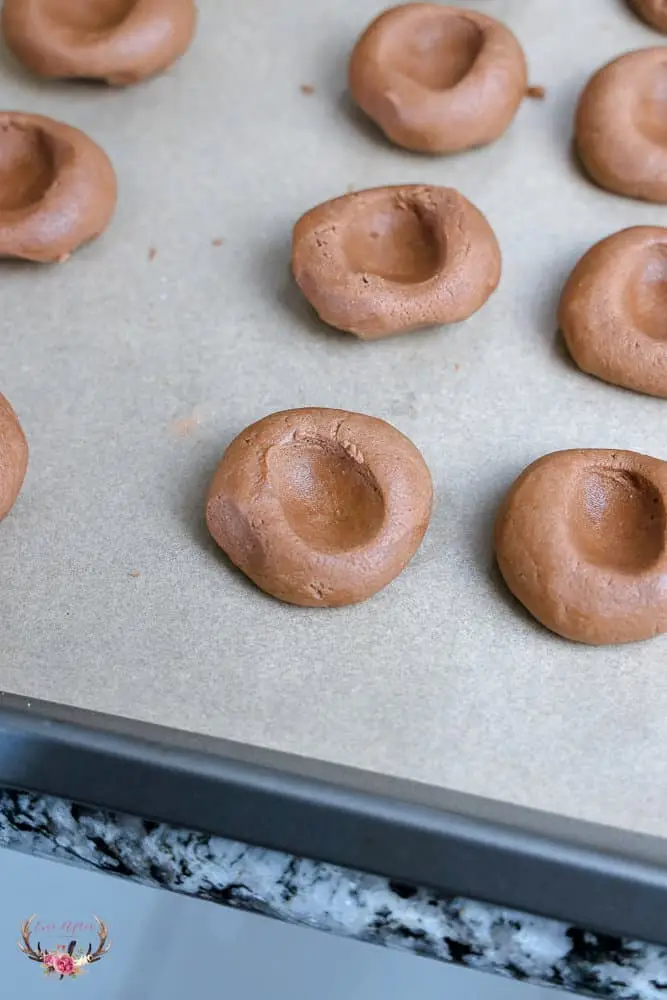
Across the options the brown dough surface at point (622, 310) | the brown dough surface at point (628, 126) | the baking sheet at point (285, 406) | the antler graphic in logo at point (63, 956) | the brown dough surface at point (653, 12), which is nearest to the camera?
the antler graphic in logo at point (63, 956)

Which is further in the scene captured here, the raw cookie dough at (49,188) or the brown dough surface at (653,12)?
the brown dough surface at (653,12)

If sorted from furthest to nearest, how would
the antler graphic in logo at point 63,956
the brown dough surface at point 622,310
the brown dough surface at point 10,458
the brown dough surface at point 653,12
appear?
the brown dough surface at point 653,12 < the brown dough surface at point 622,310 < the brown dough surface at point 10,458 < the antler graphic in logo at point 63,956

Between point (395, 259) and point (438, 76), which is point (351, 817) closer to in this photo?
point (395, 259)

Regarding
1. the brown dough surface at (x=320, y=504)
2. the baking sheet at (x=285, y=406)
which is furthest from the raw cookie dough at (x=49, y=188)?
the brown dough surface at (x=320, y=504)

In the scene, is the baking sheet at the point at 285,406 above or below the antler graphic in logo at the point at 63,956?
above

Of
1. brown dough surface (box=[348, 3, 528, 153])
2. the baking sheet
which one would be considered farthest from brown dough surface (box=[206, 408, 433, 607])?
brown dough surface (box=[348, 3, 528, 153])

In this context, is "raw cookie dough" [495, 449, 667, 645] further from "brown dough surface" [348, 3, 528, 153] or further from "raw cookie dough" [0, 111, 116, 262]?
"raw cookie dough" [0, 111, 116, 262]

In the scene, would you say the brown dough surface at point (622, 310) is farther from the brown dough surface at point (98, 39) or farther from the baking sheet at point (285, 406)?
the brown dough surface at point (98, 39)

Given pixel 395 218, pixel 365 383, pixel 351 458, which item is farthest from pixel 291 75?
pixel 351 458
